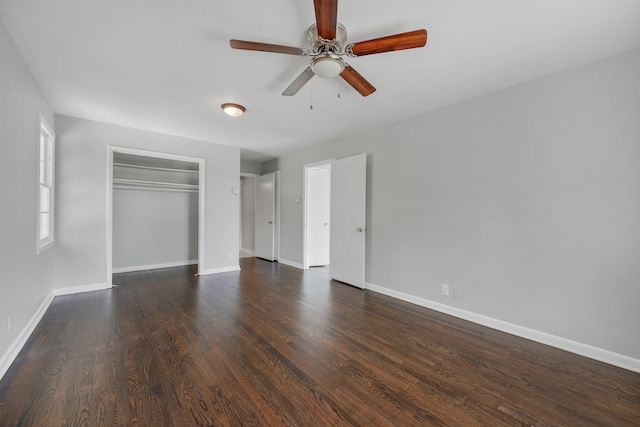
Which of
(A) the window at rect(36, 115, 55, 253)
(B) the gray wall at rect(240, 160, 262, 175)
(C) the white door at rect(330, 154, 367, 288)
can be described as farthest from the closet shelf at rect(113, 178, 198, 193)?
(C) the white door at rect(330, 154, 367, 288)

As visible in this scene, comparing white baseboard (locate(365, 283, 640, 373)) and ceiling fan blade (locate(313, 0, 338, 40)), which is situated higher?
ceiling fan blade (locate(313, 0, 338, 40))

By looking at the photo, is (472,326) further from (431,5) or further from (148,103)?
(148,103)

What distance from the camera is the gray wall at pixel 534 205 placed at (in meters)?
2.12

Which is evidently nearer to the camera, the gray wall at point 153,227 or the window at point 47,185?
the window at point 47,185

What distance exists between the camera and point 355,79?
2189mm

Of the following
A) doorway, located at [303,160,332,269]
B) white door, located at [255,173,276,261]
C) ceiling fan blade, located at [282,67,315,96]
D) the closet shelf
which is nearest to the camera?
ceiling fan blade, located at [282,67,315,96]

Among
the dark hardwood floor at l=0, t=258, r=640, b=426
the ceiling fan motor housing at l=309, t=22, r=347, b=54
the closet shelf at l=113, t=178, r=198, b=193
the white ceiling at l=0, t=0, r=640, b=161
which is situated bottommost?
the dark hardwood floor at l=0, t=258, r=640, b=426

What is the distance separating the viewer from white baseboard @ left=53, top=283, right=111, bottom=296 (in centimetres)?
360

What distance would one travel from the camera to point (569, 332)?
2336mm

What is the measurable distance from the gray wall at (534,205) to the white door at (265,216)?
3259 millimetres

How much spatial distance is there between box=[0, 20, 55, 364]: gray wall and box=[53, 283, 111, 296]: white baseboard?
0.88m

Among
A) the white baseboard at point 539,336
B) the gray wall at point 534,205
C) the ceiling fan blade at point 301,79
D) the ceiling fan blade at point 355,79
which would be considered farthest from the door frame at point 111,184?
the white baseboard at point 539,336

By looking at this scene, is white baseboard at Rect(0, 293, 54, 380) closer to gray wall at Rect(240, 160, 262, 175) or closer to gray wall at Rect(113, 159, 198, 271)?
gray wall at Rect(113, 159, 198, 271)

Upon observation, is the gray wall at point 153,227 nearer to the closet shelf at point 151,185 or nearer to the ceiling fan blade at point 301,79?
the closet shelf at point 151,185
